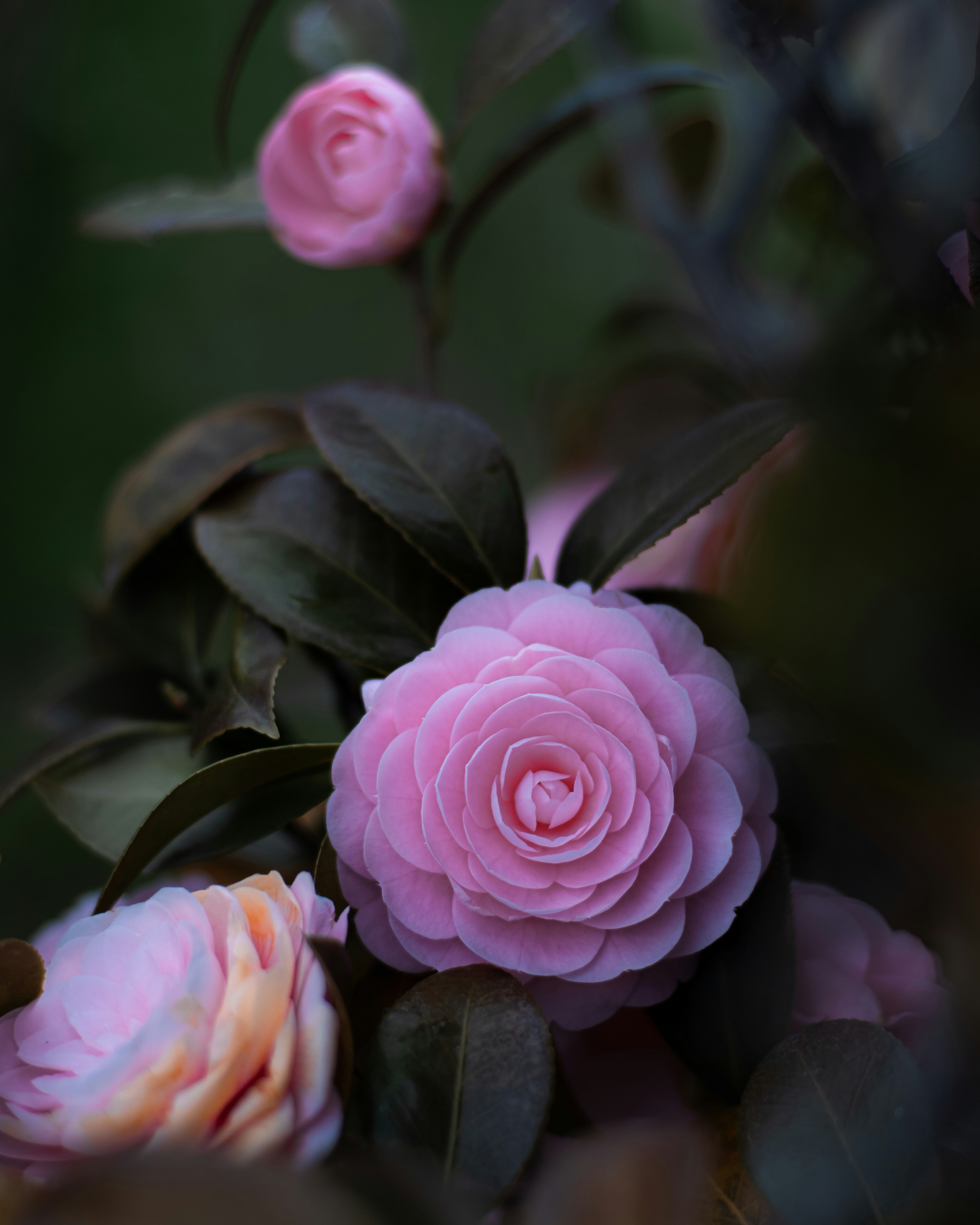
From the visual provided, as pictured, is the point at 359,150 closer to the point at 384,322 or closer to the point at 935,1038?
the point at 935,1038

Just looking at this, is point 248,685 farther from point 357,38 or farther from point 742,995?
point 357,38

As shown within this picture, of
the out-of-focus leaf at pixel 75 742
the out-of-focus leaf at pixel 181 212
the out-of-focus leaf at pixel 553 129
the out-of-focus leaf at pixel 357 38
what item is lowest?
the out-of-focus leaf at pixel 75 742

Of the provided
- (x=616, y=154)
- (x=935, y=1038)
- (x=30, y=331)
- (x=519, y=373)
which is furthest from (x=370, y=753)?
(x=30, y=331)

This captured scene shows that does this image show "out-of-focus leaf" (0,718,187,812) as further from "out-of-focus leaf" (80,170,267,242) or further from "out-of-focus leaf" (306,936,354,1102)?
"out-of-focus leaf" (80,170,267,242)

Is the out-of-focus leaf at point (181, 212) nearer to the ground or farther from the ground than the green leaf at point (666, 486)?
farther from the ground

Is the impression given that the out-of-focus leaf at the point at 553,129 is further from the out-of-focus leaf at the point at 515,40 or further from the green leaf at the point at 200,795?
the green leaf at the point at 200,795

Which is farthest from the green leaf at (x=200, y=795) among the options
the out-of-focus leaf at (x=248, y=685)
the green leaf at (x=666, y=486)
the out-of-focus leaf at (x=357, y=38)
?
the out-of-focus leaf at (x=357, y=38)
